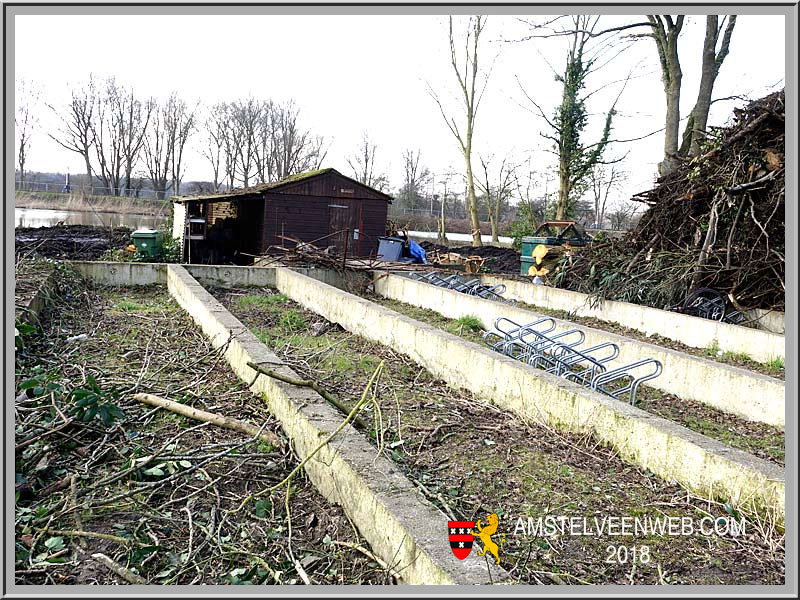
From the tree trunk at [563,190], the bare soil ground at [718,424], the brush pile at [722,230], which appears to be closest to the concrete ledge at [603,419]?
the bare soil ground at [718,424]

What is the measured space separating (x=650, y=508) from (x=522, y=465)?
936 millimetres

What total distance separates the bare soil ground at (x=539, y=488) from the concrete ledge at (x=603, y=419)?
0.11m

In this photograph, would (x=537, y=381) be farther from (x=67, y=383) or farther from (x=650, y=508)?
(x=67, y=383)

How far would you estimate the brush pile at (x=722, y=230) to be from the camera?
1098 cm

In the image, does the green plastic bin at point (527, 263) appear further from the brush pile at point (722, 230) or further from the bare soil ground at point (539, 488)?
the bare soil ground at point (539, 488)

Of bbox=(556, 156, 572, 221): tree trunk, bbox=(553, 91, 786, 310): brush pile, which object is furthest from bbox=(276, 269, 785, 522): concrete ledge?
bbox=(556, 156, 572, 221): tree trunk

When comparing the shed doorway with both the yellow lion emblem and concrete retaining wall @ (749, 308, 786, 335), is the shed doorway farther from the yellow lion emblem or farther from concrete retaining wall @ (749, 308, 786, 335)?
the yellow lion emblem

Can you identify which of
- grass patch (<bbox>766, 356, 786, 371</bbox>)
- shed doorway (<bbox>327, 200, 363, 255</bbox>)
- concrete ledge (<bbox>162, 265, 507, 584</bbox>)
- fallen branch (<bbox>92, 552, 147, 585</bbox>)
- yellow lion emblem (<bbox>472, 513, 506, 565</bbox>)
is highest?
shed doorway (<bbox>327, 200, 363, 255</bbox>)

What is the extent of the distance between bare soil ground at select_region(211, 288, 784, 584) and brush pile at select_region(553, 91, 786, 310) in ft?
20.9

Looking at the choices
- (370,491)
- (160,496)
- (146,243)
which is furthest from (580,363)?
(146,243)

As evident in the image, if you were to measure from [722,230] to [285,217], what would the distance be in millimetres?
14365

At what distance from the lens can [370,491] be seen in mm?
3709

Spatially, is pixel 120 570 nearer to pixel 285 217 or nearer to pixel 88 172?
pixel 285 217

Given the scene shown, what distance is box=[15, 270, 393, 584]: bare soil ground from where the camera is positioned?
135 inches
